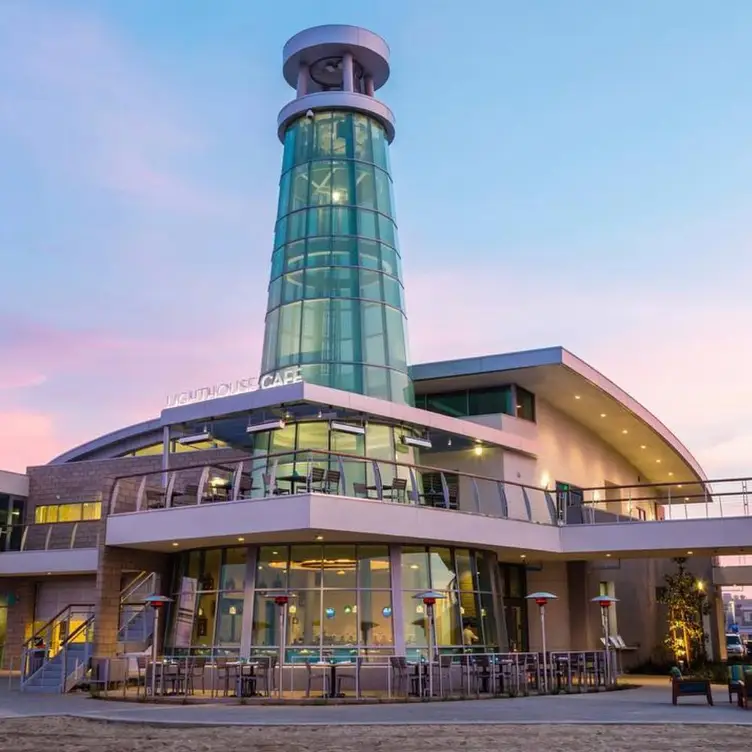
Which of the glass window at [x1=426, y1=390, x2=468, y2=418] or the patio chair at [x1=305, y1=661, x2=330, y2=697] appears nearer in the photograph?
the patio chair at [x1=305, y1=661, x2=330, y2=697]

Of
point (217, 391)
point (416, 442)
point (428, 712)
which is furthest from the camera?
point (416, 442)

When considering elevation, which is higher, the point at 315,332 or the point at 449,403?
the point at 315,332

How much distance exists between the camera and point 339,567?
2353cm

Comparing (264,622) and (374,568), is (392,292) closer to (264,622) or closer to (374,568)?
(374,568)

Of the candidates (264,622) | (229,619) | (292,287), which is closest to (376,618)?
(264,622)

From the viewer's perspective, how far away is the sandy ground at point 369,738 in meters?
12.5

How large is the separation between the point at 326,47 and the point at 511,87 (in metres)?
8.80

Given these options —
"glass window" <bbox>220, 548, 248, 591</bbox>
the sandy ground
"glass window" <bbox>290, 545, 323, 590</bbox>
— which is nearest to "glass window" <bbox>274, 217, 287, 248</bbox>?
"glass window" <bbox>220, 548, 248, 591</bbox>

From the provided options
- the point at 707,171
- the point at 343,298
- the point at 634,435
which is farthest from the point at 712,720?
the point at 634,435

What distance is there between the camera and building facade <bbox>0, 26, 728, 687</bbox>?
23078mm

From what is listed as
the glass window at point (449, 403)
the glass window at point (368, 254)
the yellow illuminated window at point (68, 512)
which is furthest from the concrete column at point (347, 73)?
the yellow illuminated window at point (68, 512)

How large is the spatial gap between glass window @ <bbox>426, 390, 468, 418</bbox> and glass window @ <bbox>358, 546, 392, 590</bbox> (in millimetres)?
9706

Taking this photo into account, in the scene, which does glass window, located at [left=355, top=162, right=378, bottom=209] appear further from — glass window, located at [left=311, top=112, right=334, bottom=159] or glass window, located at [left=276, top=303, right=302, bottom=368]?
glass window, located at [left=276, top=303, right=302, bottom=368]

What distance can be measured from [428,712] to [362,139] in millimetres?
21388
